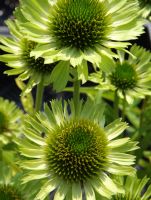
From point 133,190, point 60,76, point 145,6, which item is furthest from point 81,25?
point 145,6

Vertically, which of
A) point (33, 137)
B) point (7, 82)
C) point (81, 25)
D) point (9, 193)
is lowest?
point (9, 193)

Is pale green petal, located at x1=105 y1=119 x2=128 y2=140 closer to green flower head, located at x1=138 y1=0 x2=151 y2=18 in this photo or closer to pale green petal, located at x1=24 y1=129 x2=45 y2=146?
pale green petal, located at x1=24 y1=129 x2=45 y2=146

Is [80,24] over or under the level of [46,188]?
over

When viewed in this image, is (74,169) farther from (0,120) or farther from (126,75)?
(0,120)

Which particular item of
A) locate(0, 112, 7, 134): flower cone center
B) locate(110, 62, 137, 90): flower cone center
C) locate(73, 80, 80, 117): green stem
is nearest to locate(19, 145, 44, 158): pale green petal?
locate(73, 80, 80, 117): green stem

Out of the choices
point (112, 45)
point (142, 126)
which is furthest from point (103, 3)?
point (142, 126)

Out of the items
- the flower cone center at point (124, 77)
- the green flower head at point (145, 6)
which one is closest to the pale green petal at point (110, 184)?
the flower cone center at point (124, 77)

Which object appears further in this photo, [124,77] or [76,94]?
[124,77]

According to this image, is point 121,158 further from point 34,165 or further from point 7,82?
point 7,82
